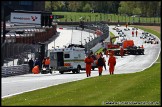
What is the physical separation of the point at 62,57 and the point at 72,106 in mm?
27024

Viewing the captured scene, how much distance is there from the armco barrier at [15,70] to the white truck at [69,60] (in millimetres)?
2170

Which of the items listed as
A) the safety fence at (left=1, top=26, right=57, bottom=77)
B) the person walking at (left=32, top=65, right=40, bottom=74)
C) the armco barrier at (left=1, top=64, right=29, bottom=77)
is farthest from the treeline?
the person walking at (left=32, top=65, right=40, bottom=74)

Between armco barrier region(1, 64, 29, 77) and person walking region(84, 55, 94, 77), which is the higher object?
person walking region(84, 55, 94, 77)

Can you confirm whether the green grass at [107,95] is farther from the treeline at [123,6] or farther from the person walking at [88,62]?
the person walking at [88,62]

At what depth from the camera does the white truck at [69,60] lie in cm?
3978

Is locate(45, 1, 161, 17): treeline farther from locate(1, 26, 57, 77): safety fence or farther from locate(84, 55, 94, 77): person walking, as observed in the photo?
locate(1, 26, 57, 77): safety fence

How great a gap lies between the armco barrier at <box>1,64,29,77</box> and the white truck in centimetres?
217

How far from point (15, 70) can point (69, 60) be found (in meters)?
4.12

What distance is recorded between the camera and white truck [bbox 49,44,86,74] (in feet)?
131

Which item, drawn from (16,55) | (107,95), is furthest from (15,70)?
(107,95)

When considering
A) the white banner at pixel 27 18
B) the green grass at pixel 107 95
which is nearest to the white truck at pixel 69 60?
the white banner at pixel 27 18

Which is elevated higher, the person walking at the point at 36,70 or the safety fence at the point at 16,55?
the safety fence at the point at 16,55

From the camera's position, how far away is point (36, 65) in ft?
139

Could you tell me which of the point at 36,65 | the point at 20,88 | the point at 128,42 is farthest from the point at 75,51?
the point at 128,42
